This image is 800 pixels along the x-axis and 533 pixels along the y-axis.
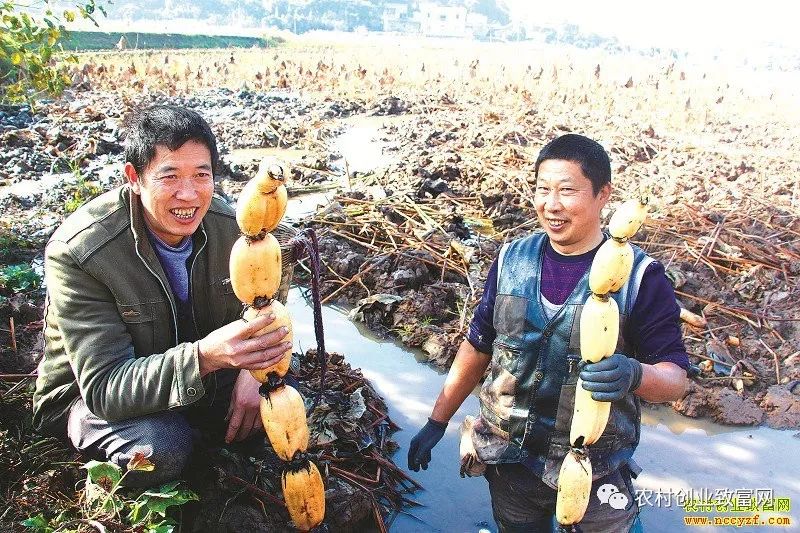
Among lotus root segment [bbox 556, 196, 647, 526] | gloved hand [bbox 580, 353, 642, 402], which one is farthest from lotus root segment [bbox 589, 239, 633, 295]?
gloved hand [bbox 580, 353, 642, 402]

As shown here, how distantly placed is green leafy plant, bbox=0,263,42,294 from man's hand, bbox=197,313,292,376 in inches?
133

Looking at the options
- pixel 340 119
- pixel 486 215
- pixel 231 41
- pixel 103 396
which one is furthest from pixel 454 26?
pixel 103 396

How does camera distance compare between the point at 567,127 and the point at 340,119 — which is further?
the point at 340,119

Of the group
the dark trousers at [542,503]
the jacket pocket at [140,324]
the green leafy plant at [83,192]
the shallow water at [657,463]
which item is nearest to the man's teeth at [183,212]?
the jacket pocket at [140,324]

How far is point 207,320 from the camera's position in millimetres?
2711

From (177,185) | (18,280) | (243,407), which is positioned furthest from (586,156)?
(18,280)

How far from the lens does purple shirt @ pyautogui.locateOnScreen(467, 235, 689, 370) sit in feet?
7.23

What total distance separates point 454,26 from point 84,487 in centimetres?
8931

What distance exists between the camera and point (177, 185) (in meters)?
2.31

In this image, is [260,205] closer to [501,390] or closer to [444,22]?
[501,390]

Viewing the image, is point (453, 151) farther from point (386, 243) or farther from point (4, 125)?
point (4, 125)

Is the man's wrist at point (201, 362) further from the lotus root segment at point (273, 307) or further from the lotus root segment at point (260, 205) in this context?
the lotus root segment at point (260, 205)

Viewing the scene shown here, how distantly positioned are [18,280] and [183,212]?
3058mm

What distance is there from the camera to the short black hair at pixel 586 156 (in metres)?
2.24
